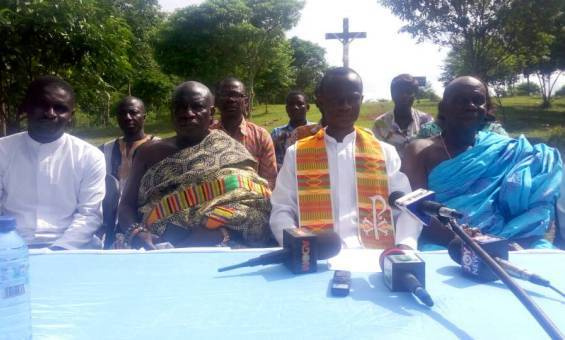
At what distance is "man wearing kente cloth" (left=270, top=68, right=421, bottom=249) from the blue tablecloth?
26.4 inches

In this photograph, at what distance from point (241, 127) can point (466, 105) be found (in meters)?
2.02

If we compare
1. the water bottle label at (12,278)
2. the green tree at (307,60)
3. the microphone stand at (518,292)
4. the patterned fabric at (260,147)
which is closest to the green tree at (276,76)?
the green tree at (307,60)

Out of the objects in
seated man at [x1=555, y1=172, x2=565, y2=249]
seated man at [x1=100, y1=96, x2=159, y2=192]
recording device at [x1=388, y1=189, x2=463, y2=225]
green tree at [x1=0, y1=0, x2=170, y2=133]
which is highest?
green tree at [x1=0, y1=0, x2=170, y2=133]

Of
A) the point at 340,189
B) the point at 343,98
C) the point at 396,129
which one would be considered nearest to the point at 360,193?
the point at 340,189

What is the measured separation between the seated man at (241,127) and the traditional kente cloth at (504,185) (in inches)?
61.0

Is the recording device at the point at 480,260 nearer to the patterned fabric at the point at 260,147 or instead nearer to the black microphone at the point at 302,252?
the black microphone at the point at 302,252

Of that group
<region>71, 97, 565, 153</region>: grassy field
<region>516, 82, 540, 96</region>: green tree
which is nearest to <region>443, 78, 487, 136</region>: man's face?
<region>71, 97, 565, 153</region>: grassy field

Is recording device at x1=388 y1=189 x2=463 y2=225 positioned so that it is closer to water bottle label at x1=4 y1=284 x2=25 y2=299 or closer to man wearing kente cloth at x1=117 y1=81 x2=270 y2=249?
water bottle label at x1=4 y1=284 x2=25 y2=299

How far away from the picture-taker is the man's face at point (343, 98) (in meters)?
2.86

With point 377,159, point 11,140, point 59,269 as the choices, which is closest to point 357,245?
point 377,159

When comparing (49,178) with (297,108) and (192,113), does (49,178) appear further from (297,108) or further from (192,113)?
(297,108)

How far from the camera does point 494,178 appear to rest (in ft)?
10.0

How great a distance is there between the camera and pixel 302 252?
6.59 feet

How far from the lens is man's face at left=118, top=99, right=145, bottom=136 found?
4.84 m
